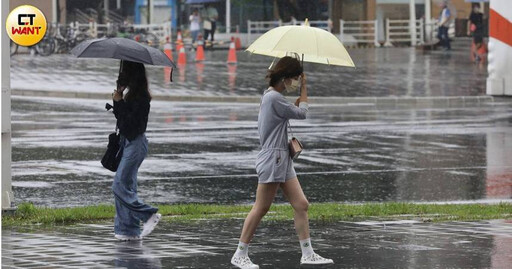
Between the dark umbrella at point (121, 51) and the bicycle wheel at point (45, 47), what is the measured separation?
36534 millimetres

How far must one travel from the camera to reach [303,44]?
9.77 meters

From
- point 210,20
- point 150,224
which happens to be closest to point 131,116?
point 150,224

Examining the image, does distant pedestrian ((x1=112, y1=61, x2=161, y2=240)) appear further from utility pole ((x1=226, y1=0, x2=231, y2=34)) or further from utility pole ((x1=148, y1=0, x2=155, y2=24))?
utility pole ((x1=226, y1=0, x2=231, y2=34))

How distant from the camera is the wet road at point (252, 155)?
15242 millimetres

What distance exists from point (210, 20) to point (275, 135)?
155 feet

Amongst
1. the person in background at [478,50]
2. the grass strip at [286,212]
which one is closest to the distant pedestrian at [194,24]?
the person in background at [478,50]

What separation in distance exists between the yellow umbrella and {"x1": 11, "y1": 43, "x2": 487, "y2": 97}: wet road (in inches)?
826

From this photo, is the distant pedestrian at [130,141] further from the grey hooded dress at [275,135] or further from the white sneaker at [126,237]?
the grey hooded dress at [275,135]

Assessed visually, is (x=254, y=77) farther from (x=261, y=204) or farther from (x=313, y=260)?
(x=313, y=260)

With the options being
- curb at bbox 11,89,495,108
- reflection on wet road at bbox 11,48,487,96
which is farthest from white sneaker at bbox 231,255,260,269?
reflection on wet road at bbox 11,48,487,96

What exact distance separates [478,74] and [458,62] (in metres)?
6.18

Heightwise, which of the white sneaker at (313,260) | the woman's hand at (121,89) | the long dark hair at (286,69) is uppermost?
the long dark hair at (286,69)

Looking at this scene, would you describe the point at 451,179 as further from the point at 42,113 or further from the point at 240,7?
the point at 240,7

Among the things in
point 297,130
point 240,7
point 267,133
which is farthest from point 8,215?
point 240,7
